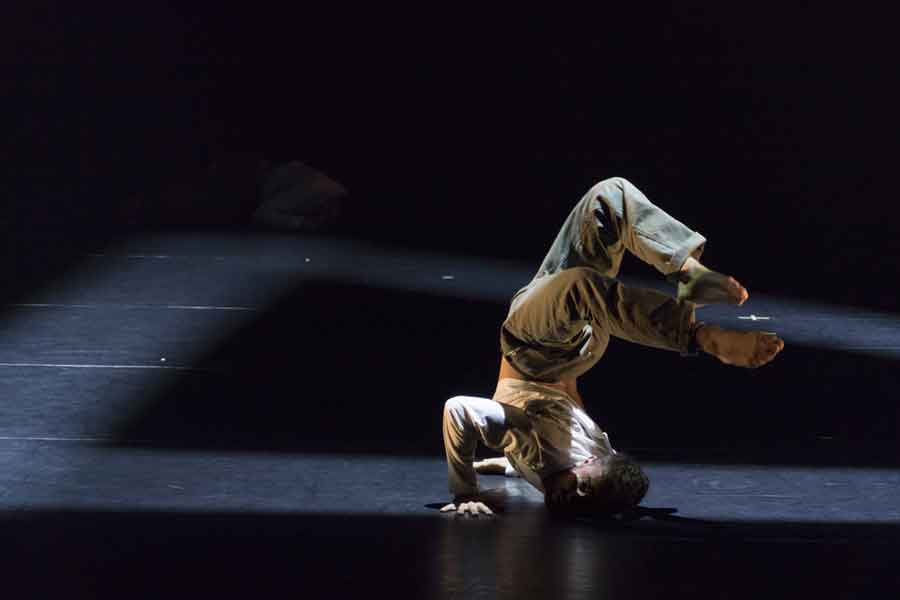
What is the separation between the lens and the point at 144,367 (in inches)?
229

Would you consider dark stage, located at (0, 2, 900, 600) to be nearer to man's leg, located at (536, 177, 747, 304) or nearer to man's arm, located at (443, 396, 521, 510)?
man's arm, located at (443, 396, 521, 510)

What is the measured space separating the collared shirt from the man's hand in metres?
0.02

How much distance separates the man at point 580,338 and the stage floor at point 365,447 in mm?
112

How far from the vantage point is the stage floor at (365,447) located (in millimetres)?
3768

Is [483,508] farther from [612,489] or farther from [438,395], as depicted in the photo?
[438,395]

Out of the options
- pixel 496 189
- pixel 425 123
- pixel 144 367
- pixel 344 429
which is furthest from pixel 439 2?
pixel 344 429

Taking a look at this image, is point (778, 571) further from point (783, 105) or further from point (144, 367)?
point (783, 105)

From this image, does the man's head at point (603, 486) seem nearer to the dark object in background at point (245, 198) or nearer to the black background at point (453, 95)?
the dark object in background at point (245, 198)

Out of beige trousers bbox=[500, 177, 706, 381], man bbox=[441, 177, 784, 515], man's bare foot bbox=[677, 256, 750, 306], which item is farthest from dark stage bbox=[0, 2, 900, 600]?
man's bare foot bbox=[677, 256, 750, 306]

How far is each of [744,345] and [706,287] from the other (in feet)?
0.64

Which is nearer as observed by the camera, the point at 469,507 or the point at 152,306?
the point at 469,507

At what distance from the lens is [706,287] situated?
3838 millimetres

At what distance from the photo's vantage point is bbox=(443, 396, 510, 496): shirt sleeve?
13.8 feet

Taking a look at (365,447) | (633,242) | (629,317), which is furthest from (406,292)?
(629,317)
